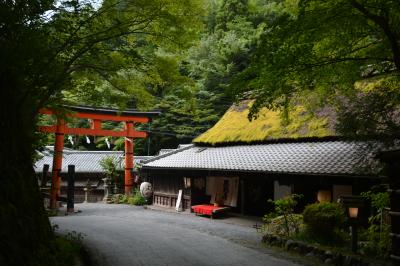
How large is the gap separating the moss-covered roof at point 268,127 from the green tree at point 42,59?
592cm

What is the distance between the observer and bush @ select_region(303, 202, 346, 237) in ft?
34.0

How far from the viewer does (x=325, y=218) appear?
1038 centimetres

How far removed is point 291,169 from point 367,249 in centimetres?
468

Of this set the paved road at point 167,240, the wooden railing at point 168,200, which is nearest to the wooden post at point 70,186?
the paved road at point 167,240

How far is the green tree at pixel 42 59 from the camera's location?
6109 millimetres

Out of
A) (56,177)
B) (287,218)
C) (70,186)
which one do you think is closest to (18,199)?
(287,218)

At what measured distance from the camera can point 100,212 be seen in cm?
2105

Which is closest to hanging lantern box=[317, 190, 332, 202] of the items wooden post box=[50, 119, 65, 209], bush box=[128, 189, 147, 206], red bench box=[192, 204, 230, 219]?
red bench box=[192, 204, 230, 219]

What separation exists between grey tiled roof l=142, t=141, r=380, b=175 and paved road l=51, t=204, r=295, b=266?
259 centimetres

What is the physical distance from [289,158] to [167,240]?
589cm

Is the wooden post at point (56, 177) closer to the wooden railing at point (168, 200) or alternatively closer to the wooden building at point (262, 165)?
the wooden building at point (262, 165)

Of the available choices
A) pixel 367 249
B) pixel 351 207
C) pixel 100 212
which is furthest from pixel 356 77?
pixel 100 212

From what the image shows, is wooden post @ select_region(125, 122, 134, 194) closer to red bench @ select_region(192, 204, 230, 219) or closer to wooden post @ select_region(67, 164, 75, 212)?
wooden post @ select_region(67, 164, 75, 212)

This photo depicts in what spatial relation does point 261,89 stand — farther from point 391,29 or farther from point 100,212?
point 100,212
